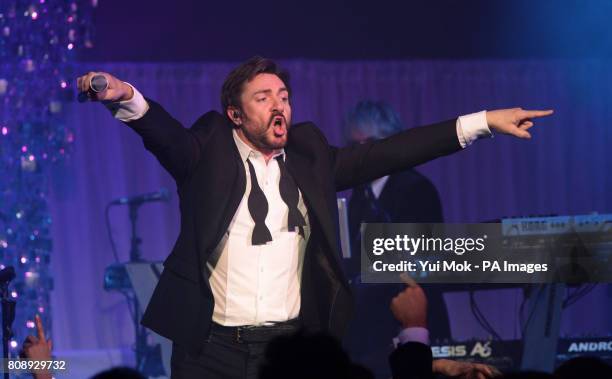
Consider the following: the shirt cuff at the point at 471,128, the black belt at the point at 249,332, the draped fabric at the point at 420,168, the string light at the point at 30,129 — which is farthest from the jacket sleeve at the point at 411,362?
the draped fabric at the point at 420,168

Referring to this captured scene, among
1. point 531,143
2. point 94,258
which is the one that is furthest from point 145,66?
point 531,143

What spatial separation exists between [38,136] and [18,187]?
345 millimetres

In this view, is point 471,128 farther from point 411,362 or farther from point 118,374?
point 118,374

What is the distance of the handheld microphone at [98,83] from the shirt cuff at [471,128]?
127 cm

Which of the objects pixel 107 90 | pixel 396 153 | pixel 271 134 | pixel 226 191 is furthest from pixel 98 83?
pixel 396 153

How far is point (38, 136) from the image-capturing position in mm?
6473

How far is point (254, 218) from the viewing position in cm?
365

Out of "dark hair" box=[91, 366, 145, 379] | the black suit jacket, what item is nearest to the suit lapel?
the black suit jacket

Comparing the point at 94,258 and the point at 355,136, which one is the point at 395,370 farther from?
the point at 94,258

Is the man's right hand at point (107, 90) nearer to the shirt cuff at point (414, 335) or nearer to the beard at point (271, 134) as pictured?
the beard at point (271, 134)

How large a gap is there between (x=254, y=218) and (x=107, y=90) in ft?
2.28

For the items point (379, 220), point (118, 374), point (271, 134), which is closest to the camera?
point (118, 374)

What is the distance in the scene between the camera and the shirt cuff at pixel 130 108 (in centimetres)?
337

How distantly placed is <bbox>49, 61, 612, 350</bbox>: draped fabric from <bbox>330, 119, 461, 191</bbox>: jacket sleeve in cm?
532
